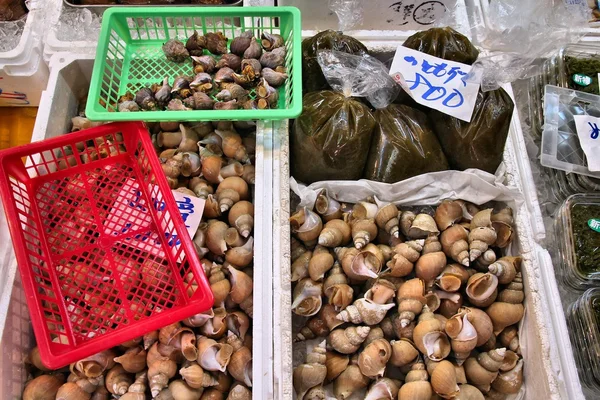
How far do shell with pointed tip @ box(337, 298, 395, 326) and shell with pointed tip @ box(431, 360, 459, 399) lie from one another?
23 centimetres

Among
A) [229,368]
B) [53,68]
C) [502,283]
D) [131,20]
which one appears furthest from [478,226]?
[53,68]

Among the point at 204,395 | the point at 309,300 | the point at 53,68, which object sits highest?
the point at 53,68

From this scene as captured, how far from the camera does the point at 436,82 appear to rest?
5.95ft

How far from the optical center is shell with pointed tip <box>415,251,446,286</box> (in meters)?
1.61

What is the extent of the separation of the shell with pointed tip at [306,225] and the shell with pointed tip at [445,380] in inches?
23.4

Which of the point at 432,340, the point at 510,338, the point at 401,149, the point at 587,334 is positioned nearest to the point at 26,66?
the point at 401,149

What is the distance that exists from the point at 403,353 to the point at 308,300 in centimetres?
34

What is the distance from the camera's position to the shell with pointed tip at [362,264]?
1.60 meters

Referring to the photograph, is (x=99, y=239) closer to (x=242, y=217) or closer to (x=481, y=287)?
(x=242, y=217)

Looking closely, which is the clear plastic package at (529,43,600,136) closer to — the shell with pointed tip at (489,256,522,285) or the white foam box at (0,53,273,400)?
the shell with pointed tip at (489,256,522,285)

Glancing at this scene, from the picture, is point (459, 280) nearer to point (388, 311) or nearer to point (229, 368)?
point (388, 311)

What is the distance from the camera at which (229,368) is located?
1.47m

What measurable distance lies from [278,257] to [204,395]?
48 cm

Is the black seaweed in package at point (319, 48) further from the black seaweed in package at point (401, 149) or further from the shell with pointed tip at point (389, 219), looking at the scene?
the shell with pointed tip at point (389, 219)
